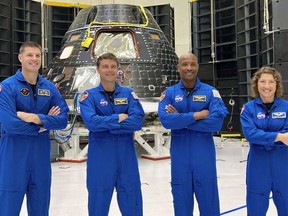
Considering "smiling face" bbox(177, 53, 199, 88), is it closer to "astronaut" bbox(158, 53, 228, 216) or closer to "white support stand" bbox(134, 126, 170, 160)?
"astronaut" bbox(158, 53, 228, 216)

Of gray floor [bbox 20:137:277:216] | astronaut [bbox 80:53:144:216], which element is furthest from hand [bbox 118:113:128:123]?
gray floor [bbox 20:137:277:216]

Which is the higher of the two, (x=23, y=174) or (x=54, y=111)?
(x=54, y=111)

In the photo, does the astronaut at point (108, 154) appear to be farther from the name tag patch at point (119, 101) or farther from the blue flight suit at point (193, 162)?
the blue flight suit at point (193, 162)

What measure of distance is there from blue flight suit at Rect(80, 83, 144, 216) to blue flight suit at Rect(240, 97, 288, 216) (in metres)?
1.04

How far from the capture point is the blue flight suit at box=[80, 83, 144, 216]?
3174mm

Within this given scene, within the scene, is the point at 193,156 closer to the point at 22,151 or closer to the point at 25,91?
the point at 22,151

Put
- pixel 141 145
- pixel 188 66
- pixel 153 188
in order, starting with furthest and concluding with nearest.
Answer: pixel 141 145
pixel 153 188
pixel 188 66

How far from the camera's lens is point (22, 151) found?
305 cm

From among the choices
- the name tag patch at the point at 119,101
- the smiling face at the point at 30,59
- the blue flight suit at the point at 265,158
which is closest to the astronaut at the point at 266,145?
the blue flight suit at the point at 265,158

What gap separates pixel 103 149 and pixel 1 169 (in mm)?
908

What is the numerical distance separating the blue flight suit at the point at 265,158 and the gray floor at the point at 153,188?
1380 mm

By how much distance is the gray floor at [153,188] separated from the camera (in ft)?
15.3

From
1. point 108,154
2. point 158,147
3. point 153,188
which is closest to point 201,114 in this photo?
point 108,154

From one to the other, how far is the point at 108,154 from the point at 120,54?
17.9 feet
